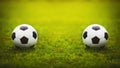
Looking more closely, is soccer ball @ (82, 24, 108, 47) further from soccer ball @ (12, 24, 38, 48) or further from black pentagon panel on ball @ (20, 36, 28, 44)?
black pentagon panel on ball @ (20, 36, 28, 44)

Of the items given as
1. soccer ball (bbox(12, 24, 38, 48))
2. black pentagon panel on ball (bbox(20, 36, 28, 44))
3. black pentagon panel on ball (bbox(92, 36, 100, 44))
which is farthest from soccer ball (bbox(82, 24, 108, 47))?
black pentagon panel on ball (bbox(20, 36, 28, 44))

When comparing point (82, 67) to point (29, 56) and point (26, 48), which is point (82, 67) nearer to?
point (29, 56)

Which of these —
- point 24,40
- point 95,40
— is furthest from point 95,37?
point 24,40

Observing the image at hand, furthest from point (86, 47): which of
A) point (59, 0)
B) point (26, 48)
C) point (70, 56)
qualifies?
point (59, 0)

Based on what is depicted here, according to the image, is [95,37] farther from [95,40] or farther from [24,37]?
[24,37]

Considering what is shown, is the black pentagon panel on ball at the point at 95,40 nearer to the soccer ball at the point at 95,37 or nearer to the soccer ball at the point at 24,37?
the soccer ball at the point at 95,37

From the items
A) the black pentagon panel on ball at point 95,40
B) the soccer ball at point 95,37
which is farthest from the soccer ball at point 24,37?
the black pentagon panel on ball at point 95,40

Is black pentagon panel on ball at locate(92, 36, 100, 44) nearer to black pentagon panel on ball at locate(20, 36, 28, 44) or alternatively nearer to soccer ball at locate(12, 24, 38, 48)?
soccer ball at locate(12, 24, 38, 48)

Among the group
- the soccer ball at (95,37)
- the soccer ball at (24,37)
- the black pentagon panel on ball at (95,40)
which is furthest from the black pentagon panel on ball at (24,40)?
the black pentagon panel on ball at (95,40)

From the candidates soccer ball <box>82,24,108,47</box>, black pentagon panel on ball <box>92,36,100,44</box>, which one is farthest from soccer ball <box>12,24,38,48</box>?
black pentagon panel on ball <box>92,36,100,44</box>

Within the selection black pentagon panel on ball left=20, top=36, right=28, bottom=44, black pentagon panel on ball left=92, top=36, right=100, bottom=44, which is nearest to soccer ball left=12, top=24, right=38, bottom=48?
black pentagon panel on ball left=20, top=36, right=28, bottom=44

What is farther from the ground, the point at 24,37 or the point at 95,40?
the point at 24,37

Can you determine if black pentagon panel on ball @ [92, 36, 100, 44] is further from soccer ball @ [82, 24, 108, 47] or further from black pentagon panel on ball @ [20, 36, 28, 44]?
black pentagon panel on ball @ [20, 36, 28, 44]

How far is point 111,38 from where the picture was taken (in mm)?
8875
